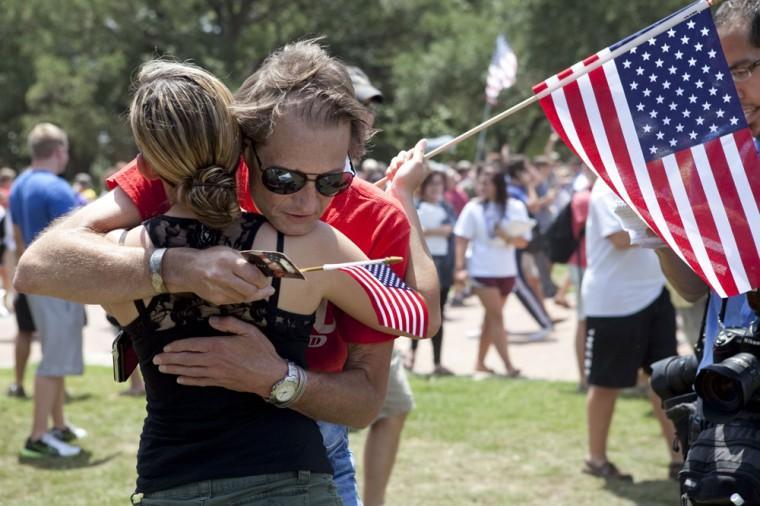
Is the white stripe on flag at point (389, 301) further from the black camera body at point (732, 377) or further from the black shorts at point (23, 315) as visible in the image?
the black shorts at point (23, 315)

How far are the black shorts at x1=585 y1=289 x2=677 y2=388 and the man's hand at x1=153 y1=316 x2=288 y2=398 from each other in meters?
4.34

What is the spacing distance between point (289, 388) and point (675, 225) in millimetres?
1294

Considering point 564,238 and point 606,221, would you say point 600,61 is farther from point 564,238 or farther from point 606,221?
point 564,238

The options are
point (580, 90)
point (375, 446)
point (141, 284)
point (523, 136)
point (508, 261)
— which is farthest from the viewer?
point (523, 136)

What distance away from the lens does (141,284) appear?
2.27 m

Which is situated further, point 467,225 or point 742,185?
point 467,225

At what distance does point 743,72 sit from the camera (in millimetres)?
3084

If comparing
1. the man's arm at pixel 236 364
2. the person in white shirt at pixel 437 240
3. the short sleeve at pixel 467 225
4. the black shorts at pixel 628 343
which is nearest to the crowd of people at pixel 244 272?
the man's arm at pixel 236 364

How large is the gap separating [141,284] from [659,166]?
1.60m

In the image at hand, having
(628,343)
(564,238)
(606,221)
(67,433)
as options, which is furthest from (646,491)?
(67,433)

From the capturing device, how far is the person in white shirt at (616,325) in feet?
20.9

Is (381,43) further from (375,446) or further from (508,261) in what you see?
(375,446)

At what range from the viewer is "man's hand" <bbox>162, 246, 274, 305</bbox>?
219 centimetres

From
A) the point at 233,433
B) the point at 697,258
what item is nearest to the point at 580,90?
the point at 697,258
